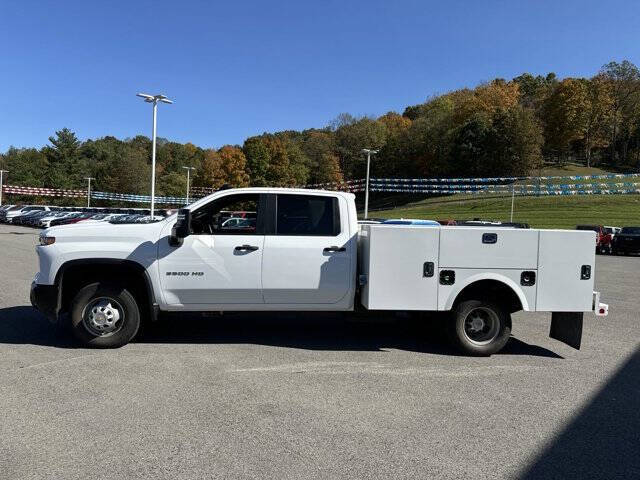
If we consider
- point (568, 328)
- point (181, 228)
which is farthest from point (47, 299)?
point (568, 328)

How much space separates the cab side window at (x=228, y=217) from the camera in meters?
6.53

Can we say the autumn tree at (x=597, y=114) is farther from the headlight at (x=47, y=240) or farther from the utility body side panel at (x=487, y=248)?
the headlight at (x=47, y=240)

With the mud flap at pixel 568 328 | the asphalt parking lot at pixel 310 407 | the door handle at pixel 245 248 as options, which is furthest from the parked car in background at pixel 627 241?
the door handle at pixel 245 248

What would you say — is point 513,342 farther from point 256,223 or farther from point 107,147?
point 107,147

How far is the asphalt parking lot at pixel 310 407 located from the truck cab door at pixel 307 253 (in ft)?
2.44

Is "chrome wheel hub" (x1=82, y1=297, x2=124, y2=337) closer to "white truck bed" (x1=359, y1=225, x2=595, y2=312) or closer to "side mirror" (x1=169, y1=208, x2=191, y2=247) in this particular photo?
"side mirror" (x1=169, y1=208, x2=191, y2=247)

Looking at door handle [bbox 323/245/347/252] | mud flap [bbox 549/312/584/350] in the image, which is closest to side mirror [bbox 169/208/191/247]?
door handle [bbox 323/245/347/252]

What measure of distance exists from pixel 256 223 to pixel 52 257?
2414mm

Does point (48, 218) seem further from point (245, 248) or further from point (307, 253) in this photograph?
point (307, 253)

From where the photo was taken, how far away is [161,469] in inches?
141

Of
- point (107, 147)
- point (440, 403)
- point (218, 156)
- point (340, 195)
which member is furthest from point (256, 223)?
point (107, 147)

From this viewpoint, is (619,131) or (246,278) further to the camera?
(619,131)

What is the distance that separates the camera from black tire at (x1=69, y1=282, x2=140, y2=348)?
639 cm

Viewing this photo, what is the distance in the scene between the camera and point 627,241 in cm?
3016
